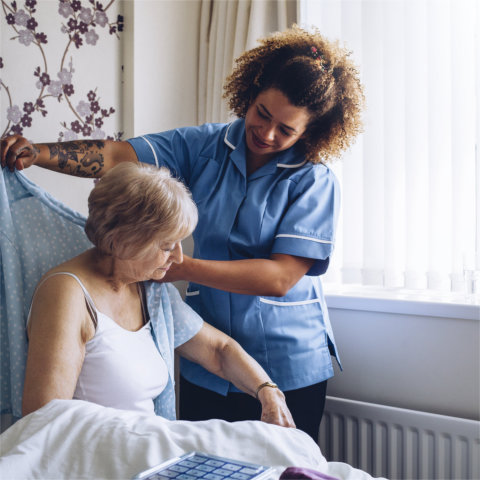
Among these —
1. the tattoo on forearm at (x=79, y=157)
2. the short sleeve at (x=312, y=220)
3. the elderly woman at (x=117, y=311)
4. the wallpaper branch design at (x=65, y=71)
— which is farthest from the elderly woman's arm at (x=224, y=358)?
the wallpaper branch design at (x=65, y=71)

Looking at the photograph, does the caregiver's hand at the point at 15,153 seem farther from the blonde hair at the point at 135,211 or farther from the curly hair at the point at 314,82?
the curly hair at the point at 314,82

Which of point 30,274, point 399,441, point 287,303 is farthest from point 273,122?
point 399,441

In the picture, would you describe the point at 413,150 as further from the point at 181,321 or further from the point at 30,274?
the point at 30,274

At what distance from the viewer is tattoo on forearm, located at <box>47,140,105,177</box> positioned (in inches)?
55.7

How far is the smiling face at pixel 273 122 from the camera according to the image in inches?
57.9

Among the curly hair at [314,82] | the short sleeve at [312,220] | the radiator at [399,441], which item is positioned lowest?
the radiator at [399,441]

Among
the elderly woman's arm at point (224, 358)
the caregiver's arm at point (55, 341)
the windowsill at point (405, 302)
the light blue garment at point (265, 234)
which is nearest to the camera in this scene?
the caregiver's arm at point (55, 341)

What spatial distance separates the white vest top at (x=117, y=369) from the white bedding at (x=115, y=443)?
197 mm

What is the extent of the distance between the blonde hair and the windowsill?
0.94 meters

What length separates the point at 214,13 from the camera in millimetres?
2291

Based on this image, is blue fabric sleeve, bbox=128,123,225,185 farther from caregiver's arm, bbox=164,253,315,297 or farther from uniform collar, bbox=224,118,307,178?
caregiver's arm, bbox=164,253,315,297

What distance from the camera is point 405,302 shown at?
1843mm

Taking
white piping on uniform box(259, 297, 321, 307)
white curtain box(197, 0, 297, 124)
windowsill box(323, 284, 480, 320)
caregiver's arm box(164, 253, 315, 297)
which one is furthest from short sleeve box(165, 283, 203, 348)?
white curtain box(197, 0, 297, 124)

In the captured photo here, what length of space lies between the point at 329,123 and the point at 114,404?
3.25 feet
